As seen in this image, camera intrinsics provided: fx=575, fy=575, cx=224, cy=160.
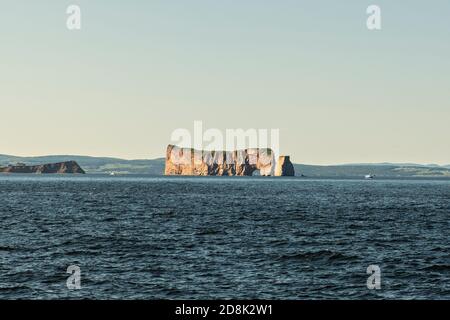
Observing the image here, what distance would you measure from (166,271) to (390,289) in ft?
44.0

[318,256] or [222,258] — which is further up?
[222,258]

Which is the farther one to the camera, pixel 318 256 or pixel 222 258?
pixel 318 256

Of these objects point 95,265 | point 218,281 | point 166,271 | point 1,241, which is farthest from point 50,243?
point 218,281

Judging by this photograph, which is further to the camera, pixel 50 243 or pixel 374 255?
pixel 50 243

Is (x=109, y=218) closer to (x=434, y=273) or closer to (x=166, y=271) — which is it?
(x=166, y=271)

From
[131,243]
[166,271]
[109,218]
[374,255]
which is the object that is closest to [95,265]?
[166,271]

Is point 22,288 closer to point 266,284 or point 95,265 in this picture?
point 95,265

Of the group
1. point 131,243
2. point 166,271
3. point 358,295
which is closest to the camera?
point 358,295

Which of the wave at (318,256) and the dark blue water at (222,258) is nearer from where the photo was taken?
the dark blue water at (222,258)

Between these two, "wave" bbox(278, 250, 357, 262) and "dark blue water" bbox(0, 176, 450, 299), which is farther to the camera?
"wave" bbox(278, 250, 357, 262)
